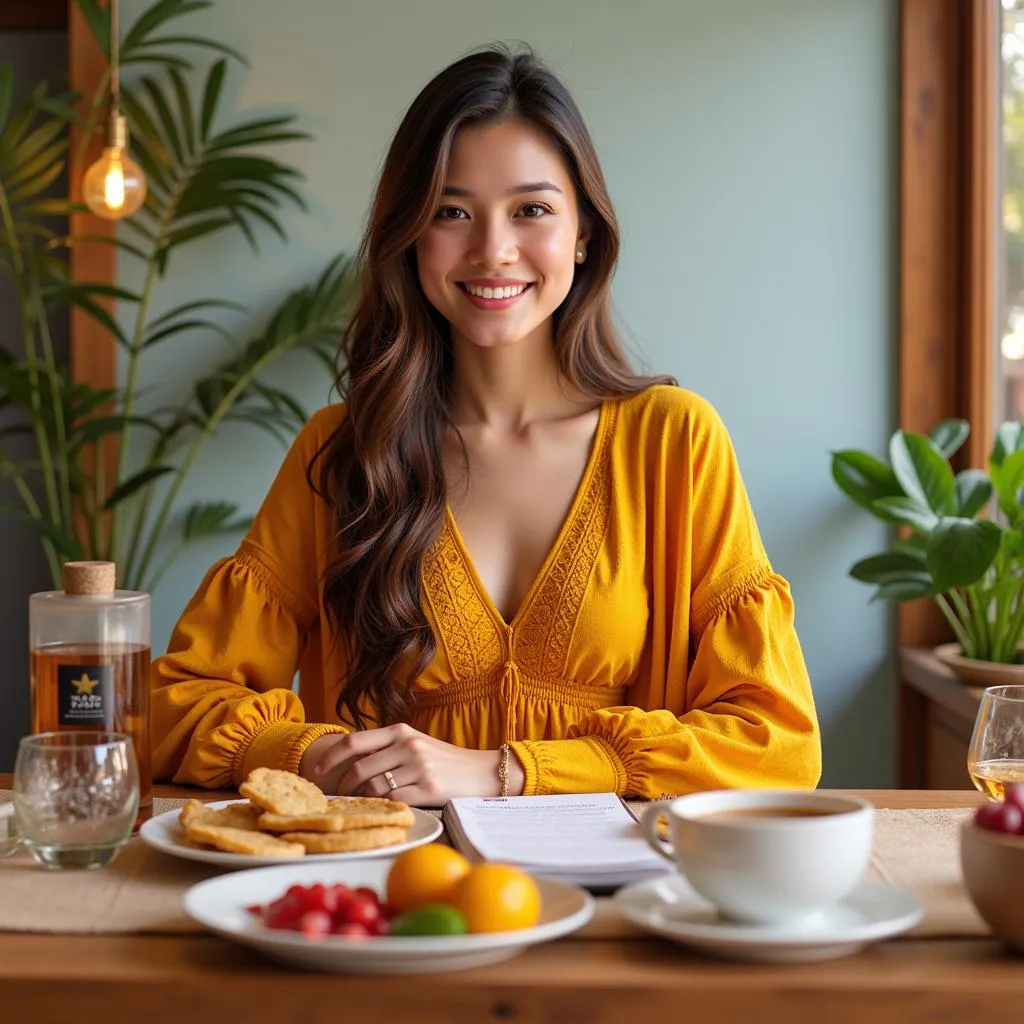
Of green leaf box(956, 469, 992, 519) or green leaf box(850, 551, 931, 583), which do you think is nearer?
green leaf box(956, 469, 992, 519)

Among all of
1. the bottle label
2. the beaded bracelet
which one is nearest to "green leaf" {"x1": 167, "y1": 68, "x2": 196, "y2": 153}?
the beaded bracelet

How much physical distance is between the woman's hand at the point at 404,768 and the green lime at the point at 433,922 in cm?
54

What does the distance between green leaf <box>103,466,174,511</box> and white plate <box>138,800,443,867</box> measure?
2204 millimetres

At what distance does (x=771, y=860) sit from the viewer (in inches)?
37.4

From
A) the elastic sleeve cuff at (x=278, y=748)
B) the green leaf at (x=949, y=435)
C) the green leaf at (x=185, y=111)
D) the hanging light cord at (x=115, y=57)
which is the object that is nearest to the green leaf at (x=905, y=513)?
the green leaf at (x=949, y=435)

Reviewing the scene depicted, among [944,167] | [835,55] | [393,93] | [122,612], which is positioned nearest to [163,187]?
[393,93]

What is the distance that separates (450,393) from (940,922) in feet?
4.17

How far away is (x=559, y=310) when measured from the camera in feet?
6.97

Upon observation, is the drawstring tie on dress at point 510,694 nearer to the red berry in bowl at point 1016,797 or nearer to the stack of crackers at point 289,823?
the stack of crackers at point 289,823

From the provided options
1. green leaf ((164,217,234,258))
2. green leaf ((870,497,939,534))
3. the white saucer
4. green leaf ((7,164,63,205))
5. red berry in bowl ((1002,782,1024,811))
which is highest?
green leaf ((7,164,63,205))

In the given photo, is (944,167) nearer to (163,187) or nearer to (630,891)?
(163,187)

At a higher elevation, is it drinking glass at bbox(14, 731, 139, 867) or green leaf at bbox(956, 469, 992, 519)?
green leaf at bbox(956, 469, 992, 519)

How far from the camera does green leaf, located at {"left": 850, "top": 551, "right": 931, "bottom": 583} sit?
3.16m

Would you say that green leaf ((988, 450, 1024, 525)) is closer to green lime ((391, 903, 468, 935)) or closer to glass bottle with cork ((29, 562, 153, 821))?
glass bottle with cork ((29, 562, 153, 821))
